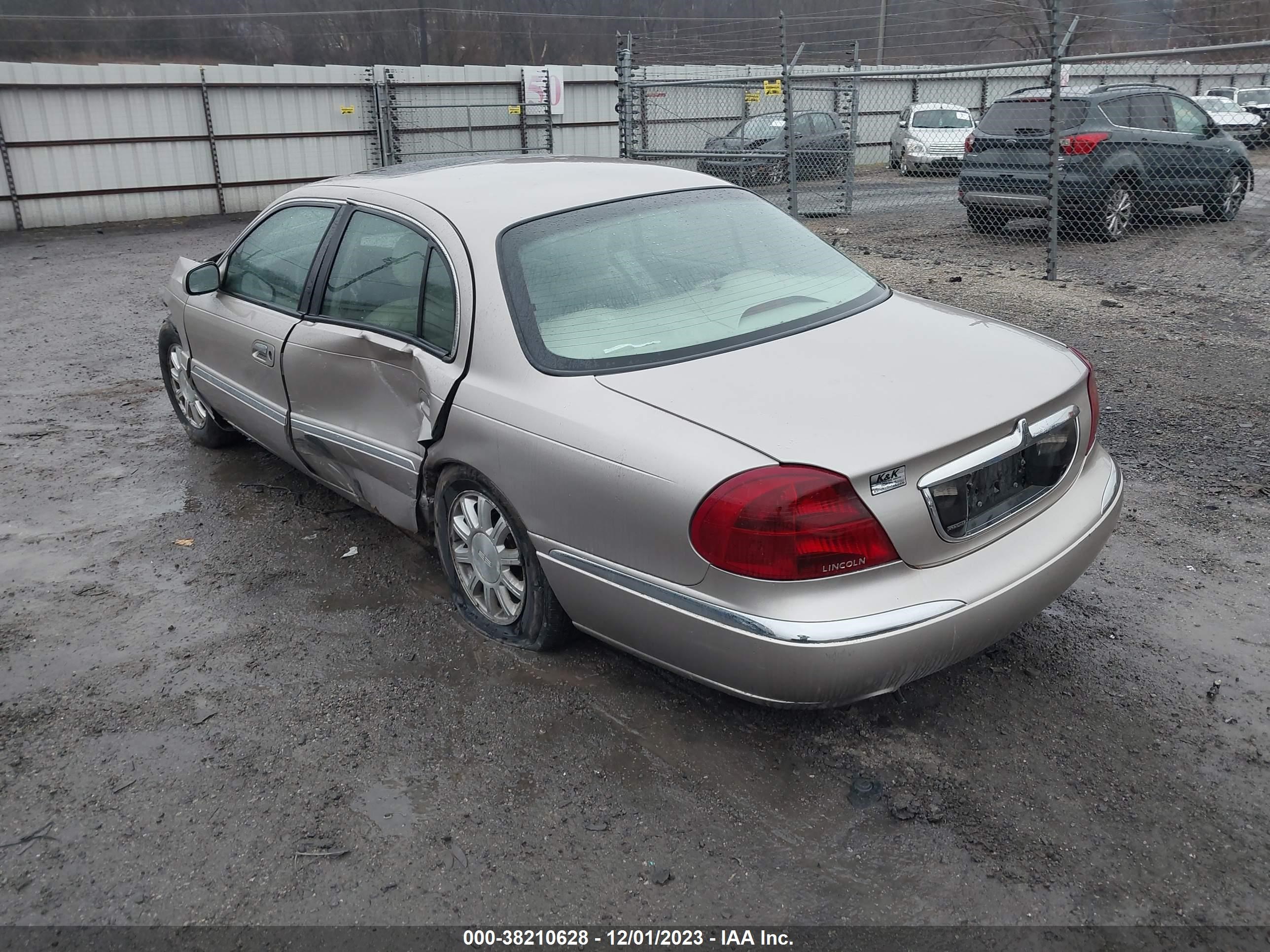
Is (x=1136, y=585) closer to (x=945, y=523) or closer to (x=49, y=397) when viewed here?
(x=945, y=523)

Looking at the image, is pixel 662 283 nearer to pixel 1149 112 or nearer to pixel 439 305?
pixel 439 305

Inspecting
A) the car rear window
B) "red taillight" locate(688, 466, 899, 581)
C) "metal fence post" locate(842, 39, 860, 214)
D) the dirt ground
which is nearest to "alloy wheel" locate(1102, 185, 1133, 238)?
the car rear window

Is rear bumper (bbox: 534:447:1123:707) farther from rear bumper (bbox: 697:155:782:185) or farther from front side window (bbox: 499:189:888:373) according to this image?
rear bumper (bbox: 697:155:782:185)

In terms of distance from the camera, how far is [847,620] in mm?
2469

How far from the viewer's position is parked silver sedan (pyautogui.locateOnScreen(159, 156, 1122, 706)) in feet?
8.23

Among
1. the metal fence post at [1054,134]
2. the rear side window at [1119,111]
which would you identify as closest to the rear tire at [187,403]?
the metal fence post at [1054,134]

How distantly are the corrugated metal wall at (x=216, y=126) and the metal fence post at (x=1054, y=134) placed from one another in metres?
6.53

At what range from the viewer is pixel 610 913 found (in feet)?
7.65

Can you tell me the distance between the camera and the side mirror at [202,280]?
455cm

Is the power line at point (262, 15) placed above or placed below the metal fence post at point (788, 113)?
above

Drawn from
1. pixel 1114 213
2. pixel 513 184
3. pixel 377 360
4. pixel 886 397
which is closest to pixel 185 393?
pixel 377 360

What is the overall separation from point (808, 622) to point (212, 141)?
57.4ft

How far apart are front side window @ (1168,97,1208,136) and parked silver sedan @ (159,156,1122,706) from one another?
9393 millimetres

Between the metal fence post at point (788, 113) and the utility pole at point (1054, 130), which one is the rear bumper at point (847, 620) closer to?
the utility pole at point (1054, 130)
